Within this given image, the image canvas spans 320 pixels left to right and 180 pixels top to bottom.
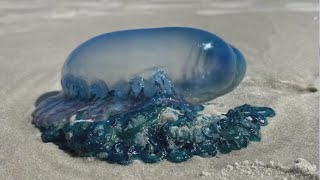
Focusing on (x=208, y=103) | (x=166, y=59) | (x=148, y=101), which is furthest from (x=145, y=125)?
(x=208, y=103)

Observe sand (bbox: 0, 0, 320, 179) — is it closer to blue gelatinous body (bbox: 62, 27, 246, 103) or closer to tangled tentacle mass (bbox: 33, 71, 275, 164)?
tangled tentacle mass (bbox: 33, 71, 275, 164)

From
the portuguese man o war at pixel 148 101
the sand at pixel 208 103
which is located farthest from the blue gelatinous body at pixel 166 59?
the sand at pixel 208 103

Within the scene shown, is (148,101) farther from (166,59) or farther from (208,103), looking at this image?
(208,103)

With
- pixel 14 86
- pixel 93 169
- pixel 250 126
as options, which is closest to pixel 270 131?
pixel 250 126

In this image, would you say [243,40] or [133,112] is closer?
[133,112]

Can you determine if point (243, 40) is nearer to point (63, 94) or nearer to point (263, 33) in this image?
point (263, 33)

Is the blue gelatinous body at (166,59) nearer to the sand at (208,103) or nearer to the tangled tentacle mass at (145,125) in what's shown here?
the tangled tentacle mass at (145,125)

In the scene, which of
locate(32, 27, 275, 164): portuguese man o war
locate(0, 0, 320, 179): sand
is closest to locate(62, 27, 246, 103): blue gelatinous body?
locate(32, 27, 275, 164): portuguese man o war
